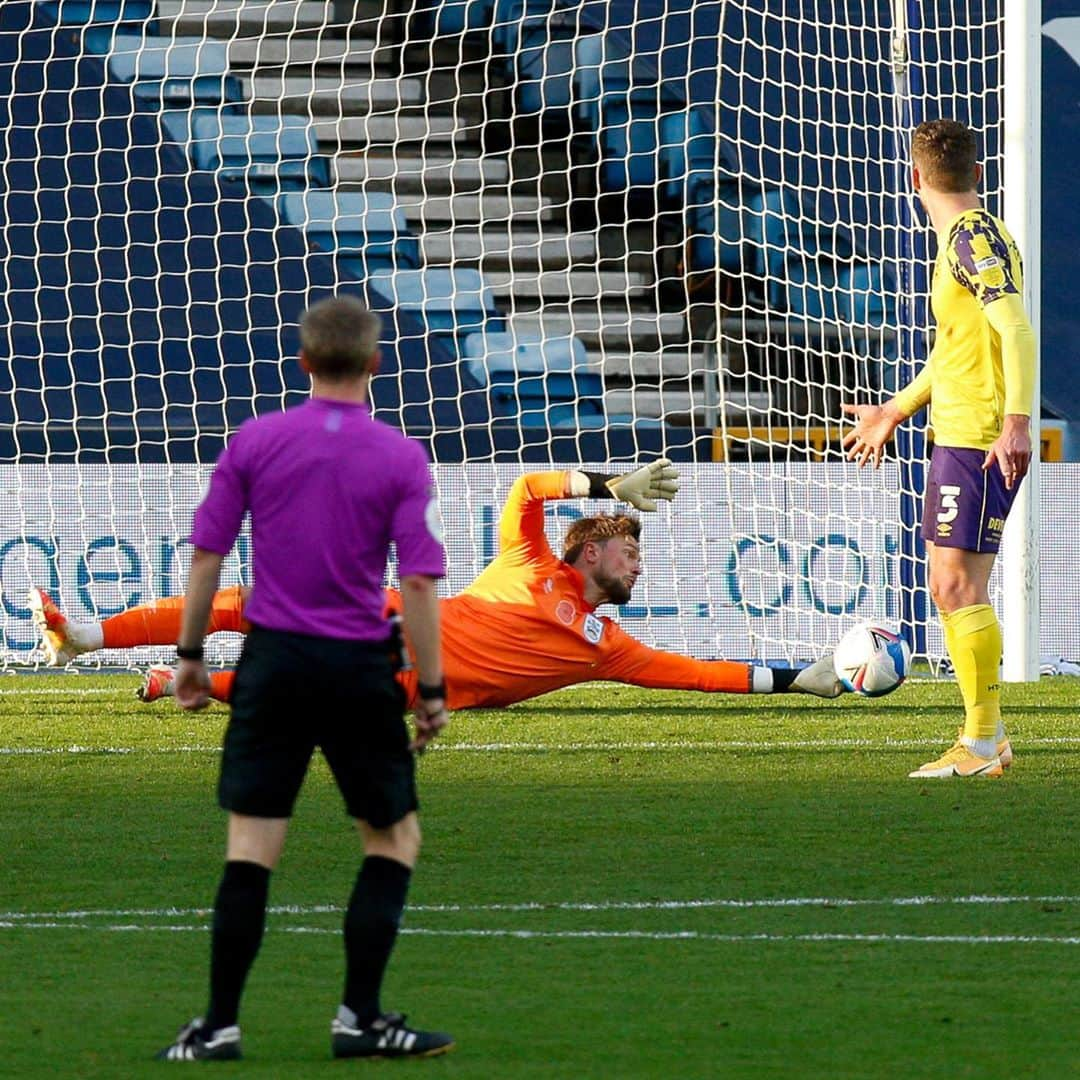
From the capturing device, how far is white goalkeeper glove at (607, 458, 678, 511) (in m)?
7.46

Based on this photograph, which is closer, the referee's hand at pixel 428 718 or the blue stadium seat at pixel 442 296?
the referee's hand at pixel 428 718

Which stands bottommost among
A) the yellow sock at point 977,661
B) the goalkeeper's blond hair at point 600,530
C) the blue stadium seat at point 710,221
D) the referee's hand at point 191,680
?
the yellow sock at point 977,661

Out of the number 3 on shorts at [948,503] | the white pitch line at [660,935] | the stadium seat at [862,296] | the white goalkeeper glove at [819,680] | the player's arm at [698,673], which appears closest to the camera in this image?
the white pitch line at [660,935]

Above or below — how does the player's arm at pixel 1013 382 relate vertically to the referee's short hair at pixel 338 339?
below

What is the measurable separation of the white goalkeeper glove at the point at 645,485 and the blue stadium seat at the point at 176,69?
869 cm

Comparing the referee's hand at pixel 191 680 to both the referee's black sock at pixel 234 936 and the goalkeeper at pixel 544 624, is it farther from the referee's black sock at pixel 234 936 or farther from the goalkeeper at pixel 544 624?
the goalkeeper at pixel 544 624

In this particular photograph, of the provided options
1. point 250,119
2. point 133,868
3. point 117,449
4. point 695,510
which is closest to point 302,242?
point 250,119

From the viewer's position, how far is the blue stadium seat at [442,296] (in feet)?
50.3

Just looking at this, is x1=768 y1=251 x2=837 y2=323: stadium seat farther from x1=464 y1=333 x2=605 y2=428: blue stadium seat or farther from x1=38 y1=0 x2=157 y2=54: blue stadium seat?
x1=38 y1=0 x2=157 y2=54: blue stadium seat

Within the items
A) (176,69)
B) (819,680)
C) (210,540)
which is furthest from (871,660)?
(176,69)

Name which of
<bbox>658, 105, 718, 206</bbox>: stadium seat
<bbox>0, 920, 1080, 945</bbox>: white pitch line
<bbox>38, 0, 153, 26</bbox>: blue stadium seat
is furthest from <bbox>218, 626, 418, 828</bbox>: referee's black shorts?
<bbox>38, 0, 153, 26</bbox>: blue stadium seat

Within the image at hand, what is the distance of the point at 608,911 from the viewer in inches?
185

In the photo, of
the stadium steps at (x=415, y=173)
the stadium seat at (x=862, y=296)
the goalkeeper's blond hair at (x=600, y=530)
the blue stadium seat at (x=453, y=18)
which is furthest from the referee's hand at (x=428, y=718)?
the blue stadium seat at (x=453, y=18)

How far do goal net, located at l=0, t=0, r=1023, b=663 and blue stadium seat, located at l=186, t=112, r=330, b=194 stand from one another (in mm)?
33
